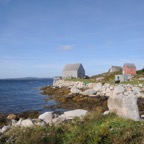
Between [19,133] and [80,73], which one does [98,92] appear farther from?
[80,73]

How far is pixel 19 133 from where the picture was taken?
32.5ft

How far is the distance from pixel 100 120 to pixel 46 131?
2870 mm

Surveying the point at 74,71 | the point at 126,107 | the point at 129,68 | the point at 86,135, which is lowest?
the point at 86,135

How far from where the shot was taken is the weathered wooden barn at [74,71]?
274 ft

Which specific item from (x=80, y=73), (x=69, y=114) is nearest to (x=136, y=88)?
(x=69, y=114)

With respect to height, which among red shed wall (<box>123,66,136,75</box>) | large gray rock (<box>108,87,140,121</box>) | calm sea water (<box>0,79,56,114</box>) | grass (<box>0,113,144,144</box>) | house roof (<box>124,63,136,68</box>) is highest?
house roof (<box>124,63,136,68</box>)

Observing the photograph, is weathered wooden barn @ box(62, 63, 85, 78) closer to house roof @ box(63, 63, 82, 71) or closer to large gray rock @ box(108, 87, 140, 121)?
house roof @ box(63, 63, 82, 71)

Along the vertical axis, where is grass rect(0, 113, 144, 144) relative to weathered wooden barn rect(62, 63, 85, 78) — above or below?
below

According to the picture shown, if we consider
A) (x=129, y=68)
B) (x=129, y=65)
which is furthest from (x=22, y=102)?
(x=129, y=65)

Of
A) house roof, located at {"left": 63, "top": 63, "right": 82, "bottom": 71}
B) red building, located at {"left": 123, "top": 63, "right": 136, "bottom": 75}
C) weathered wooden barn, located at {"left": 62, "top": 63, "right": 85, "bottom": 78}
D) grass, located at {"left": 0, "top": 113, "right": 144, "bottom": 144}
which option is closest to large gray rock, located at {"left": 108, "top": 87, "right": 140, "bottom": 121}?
grass, located at {"left": 0, "top": 113, "right": 144, "bottom": 144}

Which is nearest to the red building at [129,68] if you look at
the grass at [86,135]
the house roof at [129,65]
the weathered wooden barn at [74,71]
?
the house roof at [129,65]

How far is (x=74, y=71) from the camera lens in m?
83.8

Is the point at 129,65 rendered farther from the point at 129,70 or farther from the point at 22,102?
the point at 22,102

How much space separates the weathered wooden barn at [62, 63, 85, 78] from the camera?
8344 cm
